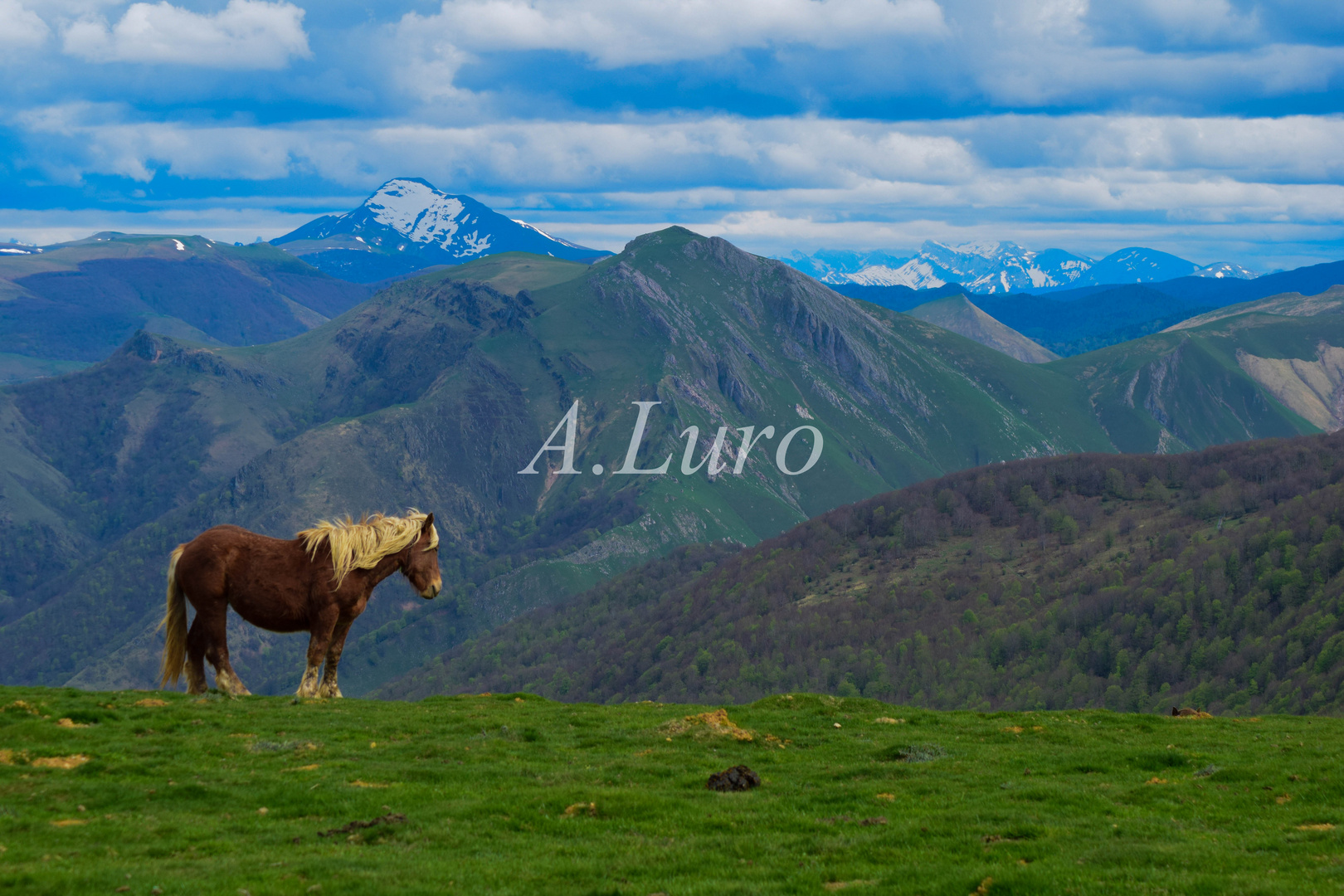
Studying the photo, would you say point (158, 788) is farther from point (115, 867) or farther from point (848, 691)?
point (848, 691)

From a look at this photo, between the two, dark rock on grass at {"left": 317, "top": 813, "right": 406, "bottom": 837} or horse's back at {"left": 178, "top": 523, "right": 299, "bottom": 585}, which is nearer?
dark rock on grass at {"left": 317, "top": 813, "right": 406, "bottom": 837}

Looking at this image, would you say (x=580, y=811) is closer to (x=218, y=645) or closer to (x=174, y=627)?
(x=218, y=645)

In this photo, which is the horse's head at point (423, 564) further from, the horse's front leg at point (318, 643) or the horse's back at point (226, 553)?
the horse's back at point (226, 553)

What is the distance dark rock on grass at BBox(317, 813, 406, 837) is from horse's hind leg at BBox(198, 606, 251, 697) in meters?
12.4

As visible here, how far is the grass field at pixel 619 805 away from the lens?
16672mm

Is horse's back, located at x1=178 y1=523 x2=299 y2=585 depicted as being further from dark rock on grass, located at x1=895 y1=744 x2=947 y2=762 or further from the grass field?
dark rock on grass, located at x1=895 y1=744 x2=947 y2=762

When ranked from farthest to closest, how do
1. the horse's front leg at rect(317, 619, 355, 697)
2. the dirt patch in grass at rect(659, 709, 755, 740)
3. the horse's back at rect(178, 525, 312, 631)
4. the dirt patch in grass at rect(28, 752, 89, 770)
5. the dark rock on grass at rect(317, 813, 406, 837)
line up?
the horse's front leg at rect(317, 619, 355, 697), the horse's back at rect(178, 525, 312, 631), the dirt patch in grass at rect(659, 709, 755, 740), the dirt patch in grass at rect(28, 752, 89, 770), the dark rock on grass at rect(317, 813, 406, 837)

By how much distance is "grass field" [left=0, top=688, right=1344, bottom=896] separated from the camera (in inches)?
656

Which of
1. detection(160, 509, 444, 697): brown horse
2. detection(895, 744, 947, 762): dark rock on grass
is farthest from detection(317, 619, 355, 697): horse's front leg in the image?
detection(895, 744, 947, 762): dark rock on grass

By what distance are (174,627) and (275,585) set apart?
3.21 m

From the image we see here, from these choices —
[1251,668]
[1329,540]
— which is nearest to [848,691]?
[1251,668]

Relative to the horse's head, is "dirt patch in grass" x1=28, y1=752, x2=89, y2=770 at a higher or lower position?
lower

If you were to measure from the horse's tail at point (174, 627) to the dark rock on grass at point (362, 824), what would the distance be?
43.9 feet

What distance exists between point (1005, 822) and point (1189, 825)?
3696 mm
